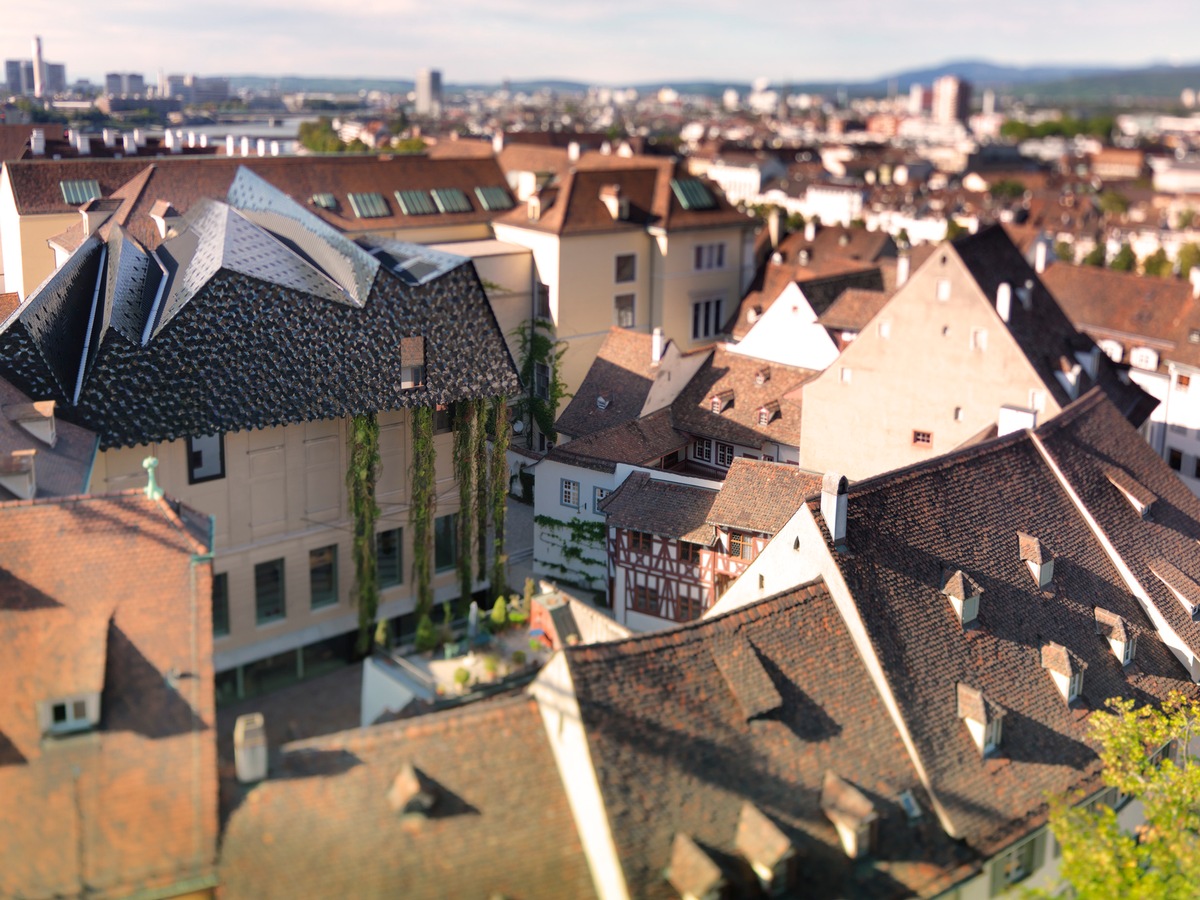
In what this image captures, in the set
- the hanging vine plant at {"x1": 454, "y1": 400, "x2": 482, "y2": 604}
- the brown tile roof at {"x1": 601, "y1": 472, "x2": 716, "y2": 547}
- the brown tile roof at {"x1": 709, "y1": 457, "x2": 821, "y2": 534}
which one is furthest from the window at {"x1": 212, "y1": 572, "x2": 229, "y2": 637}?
the brown tile roof at {"x1": 709, "y1": 457, "x2": 821, "y2": 534}

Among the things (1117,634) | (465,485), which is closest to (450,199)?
(465,485)

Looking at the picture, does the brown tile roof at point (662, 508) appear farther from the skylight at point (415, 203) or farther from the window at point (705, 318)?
the window at point (705, 318)

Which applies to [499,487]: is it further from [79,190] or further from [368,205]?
[368,205]

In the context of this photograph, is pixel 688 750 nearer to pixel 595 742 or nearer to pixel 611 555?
pixel 595 742

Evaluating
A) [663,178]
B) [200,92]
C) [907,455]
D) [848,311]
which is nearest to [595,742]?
[907,455]

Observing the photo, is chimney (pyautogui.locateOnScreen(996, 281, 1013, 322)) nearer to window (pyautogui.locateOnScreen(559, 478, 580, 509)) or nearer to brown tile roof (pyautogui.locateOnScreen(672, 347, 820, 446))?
brown tile roof (pyautogui.locateOnScreen(672, 347, 820, 446))

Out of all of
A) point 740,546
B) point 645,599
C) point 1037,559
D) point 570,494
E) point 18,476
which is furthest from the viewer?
point 570,494
